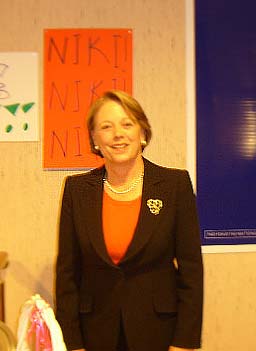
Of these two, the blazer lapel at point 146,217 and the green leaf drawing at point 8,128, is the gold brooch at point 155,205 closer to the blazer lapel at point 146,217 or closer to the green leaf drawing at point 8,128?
the blazer lapel at point 146,217

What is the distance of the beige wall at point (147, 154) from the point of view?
181 centimetres

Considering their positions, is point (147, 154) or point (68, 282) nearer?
point (68, 282)

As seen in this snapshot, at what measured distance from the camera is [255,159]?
74.2 inches

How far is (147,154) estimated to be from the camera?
1867 mm

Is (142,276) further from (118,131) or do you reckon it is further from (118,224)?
(118,131)

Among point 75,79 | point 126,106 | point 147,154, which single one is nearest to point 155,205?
point 126,106

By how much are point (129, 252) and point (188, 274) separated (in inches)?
7.5

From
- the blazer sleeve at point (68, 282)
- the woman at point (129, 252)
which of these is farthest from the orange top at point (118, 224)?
the blazer sleeve at point (68, 282)

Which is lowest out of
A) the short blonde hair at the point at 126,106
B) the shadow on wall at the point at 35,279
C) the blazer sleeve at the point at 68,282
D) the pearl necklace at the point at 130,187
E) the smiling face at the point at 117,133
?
the shadow on wall at the point at 35,279

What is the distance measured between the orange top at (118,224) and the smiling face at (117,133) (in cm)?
13

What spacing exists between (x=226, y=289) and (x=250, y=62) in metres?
0.97

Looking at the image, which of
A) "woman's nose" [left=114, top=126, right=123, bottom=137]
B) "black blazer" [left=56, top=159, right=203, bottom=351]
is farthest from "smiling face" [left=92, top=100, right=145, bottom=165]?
"black blazer" [left=56, top=159, right=203, bottom=351]

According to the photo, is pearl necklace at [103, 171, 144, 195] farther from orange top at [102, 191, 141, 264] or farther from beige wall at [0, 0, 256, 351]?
beige wall at [0, 0, 256, 351]

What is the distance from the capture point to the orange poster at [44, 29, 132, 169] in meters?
1.81
